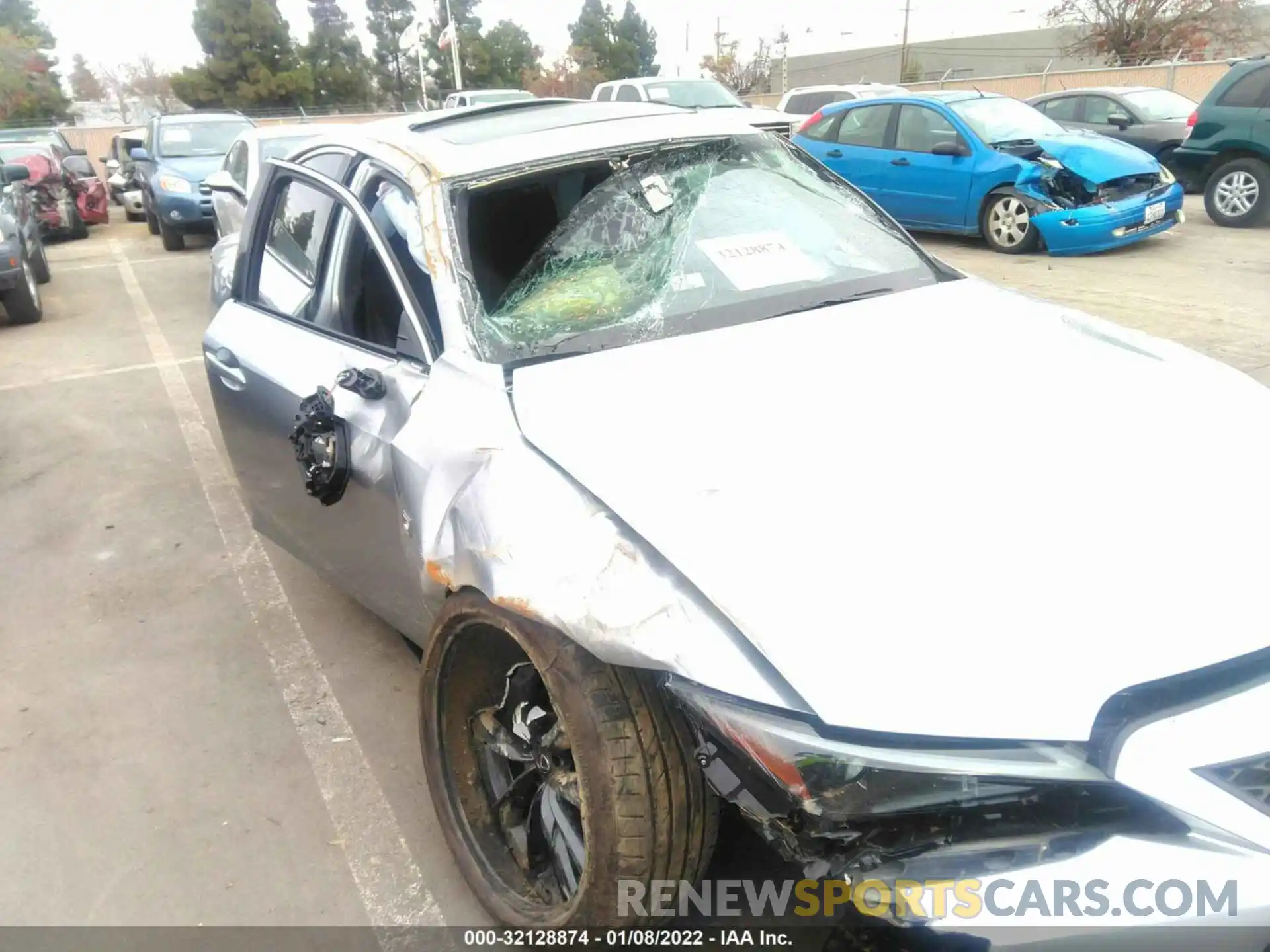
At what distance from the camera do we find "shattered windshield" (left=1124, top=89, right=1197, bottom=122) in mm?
12789

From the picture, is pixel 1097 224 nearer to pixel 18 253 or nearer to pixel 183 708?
pixel 183 708

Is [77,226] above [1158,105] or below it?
below

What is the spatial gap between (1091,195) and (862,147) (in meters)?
2.62

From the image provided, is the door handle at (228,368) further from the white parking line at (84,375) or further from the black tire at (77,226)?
the black tire at (77,226)

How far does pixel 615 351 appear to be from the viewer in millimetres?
2414

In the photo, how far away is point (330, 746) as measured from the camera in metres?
3.06

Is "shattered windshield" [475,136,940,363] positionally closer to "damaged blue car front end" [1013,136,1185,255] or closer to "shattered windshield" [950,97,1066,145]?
"damaged blue car front end" [1013,136,1185,255]

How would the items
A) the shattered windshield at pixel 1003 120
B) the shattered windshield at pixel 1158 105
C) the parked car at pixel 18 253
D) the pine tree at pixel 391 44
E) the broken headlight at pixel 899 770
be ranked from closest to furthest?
the broken headlight at pixel 899 770 < the parked car at pixel 18 253 < the shattered windshield at pixel 1003 120 < the shattered windshield at pixel 1158 105 < the pine tree at pixel 391 44

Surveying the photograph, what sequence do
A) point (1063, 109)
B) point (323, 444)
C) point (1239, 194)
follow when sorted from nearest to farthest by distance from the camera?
point (323, 444) < point (1239, 194) < point (1063, 109)

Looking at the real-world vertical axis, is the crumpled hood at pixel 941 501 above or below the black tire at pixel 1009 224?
above

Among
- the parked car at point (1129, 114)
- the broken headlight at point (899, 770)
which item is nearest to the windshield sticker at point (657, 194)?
the broken headlight at point (899, 770)

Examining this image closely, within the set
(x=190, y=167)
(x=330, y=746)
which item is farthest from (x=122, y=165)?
(x=330, y=746)

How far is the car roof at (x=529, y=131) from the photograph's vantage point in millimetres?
2785

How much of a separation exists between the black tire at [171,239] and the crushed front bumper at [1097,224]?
35.8 feet
